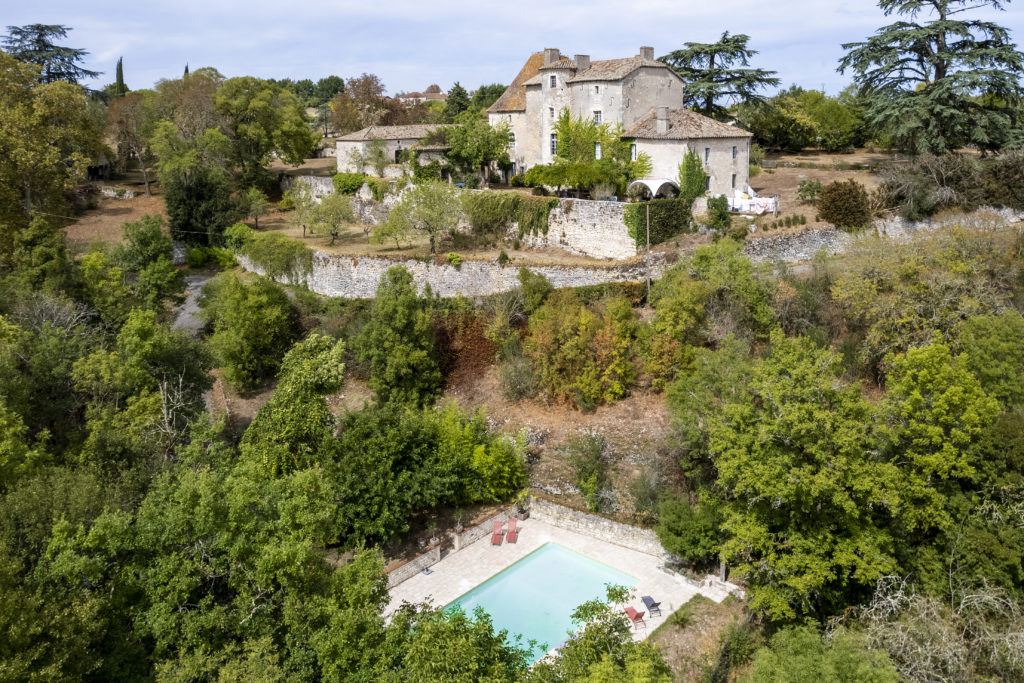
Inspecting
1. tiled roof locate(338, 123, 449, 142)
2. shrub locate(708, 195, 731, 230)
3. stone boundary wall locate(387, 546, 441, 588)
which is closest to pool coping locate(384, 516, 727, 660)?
stone boundary wall locate(387, 546, 441, 588)

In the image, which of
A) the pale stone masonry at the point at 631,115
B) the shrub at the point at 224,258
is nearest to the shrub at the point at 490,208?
the pale stone masonry at the point at 631,115

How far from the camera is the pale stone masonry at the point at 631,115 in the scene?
1303 inches

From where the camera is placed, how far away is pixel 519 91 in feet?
138

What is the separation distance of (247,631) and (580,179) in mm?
24902

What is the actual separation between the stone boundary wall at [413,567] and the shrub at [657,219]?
16.0 m

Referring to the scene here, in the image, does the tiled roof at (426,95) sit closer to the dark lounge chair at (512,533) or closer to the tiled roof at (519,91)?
the tiled roof at (519,91)

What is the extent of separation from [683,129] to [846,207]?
7.71 metres

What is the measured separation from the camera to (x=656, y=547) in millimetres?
20016

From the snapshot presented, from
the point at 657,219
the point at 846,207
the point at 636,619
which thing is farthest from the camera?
the point at 657,219

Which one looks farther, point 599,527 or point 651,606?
point 599,527

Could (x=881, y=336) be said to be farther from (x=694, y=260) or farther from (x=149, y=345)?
(x=149, y=345)

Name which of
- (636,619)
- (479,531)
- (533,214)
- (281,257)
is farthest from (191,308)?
(636,619)

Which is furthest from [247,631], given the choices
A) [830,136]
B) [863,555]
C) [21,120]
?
[830,136]

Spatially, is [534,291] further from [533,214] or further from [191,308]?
[191,308]
